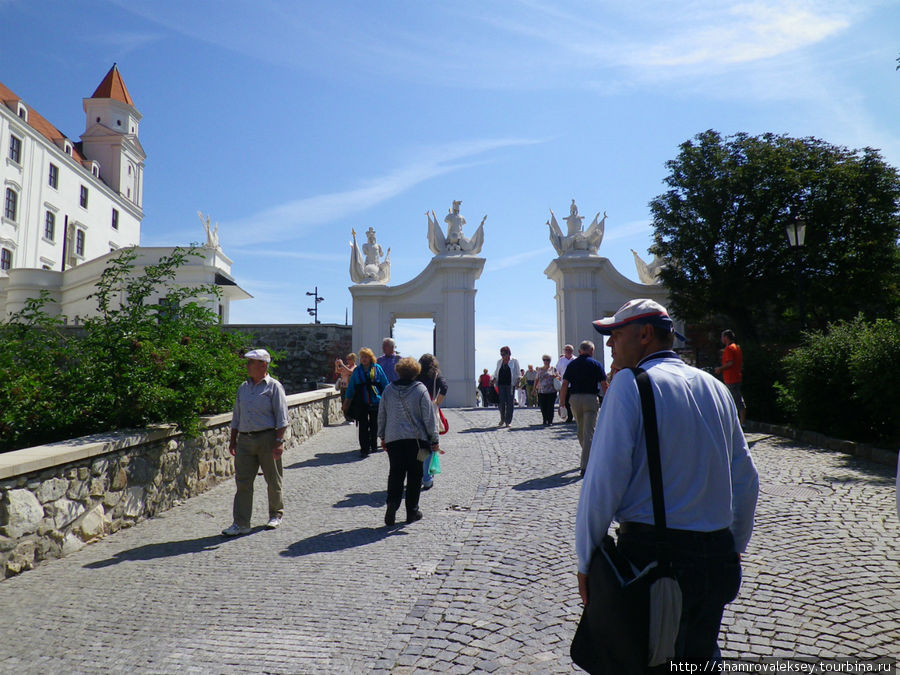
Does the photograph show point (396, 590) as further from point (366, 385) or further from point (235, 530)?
point (366, 385)

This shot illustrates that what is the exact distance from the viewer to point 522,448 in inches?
430

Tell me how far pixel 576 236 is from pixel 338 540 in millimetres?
19095

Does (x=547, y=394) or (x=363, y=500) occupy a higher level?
(x=547, y=394)

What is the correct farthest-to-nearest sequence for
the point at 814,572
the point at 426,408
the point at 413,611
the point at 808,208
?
the point at 808,208
the point at 426,408
the point at 814,572
the point at 413,611

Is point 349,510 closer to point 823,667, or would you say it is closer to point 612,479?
point 823,667

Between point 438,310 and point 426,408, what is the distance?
1655cm

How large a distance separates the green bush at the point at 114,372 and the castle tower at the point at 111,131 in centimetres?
4876

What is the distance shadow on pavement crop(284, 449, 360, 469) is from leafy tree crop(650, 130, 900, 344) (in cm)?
1456

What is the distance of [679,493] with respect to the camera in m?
2.08

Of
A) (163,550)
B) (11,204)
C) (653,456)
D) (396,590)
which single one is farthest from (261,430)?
(11,204)

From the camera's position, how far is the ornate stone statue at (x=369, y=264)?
23.3m

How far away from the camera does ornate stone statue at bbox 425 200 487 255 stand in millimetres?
23125

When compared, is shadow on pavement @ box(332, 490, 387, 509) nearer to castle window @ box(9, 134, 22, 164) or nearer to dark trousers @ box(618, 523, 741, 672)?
dark trousers @ box(618, 523, 741, 672)

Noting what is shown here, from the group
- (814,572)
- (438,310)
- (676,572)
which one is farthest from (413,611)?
(438,310)
